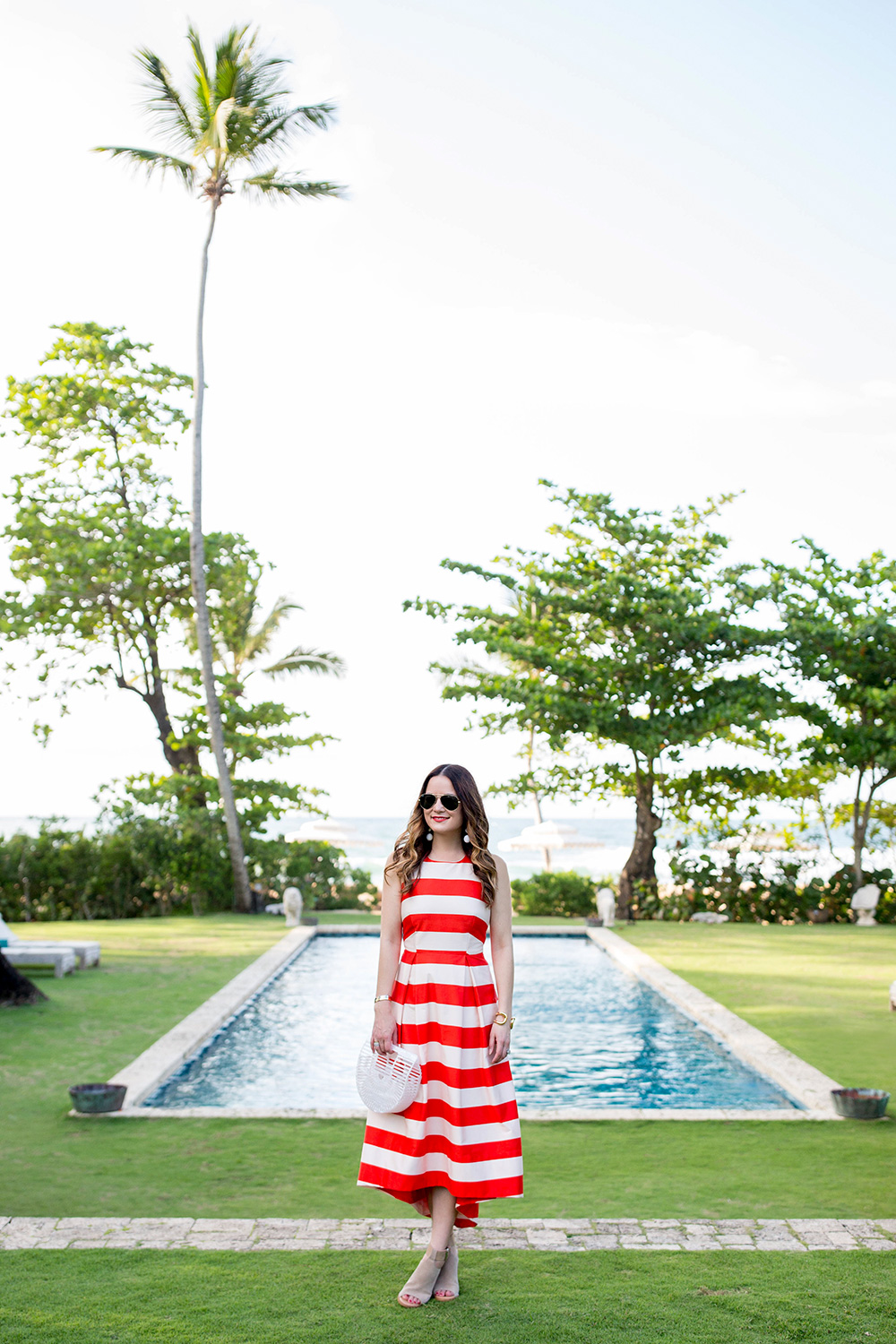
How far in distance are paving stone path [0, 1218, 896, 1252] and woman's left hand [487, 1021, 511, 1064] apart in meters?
1.08

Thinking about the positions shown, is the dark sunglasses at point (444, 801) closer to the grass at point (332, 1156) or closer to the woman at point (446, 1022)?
the woman at point (446, 1022)

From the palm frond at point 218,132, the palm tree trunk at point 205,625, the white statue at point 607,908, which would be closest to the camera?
the palm frond at point 218,132

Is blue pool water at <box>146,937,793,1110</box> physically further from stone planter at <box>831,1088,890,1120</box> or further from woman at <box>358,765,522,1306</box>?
woman at <box>358,765,522,1306</box>

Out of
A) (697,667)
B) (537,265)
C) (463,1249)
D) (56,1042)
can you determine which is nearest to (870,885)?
(697,667)

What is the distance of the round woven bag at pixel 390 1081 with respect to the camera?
325 cm

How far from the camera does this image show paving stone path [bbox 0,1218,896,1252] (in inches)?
155

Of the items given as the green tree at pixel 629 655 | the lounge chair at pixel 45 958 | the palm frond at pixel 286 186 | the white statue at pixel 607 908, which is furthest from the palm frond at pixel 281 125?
the white statue at pixel 607 908

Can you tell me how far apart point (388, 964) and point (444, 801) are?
0.53 meters

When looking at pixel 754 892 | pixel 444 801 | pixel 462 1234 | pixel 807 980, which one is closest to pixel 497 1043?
pixel 444 801

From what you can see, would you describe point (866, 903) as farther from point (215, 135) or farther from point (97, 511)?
point (215, 135)

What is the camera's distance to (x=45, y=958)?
10898 millimetres

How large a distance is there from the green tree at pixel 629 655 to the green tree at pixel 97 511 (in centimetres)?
509

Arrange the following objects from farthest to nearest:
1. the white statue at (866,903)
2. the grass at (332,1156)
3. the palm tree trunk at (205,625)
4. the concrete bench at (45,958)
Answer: the palm tree trunk at (205,625) < the white statue at (866,903) < the concrete bench at (45,958) < the grass at (332,1156)

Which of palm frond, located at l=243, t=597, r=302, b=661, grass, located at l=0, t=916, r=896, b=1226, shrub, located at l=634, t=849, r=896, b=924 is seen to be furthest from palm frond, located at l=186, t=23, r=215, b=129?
shrub, located at l=634, t=849, r=896, b=924
